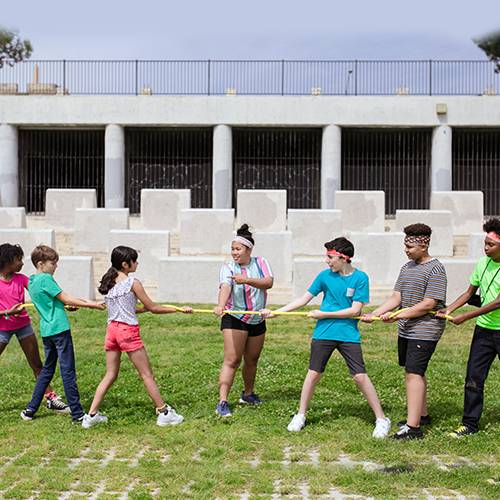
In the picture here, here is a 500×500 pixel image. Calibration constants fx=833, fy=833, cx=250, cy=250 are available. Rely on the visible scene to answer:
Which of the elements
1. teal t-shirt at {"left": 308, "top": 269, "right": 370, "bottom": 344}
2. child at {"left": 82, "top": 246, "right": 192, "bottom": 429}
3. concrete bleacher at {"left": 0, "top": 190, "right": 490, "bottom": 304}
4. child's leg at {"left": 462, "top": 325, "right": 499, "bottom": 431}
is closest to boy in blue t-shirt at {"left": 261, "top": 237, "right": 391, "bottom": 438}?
teal t-shirt at {"left": 308, "top": 269, "right": 370, "bottom": 344}

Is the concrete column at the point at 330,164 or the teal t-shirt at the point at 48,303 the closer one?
the teal t-shirt at the point at 48,303

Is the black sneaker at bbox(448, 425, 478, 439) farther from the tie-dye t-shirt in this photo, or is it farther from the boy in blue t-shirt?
the tie-dye t-shirt

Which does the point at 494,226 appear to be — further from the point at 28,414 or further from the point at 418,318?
the point at 28,414

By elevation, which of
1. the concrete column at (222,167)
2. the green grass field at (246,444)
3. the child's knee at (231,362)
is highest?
the concrete column at (222,167)

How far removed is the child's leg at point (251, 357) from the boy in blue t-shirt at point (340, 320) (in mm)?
669

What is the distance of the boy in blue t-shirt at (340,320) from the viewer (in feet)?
21.6

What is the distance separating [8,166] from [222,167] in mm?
6270

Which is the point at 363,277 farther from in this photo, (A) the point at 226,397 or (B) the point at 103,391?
(B) the point at 103,391

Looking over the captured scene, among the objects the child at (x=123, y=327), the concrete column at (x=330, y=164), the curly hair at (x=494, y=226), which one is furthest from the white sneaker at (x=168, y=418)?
the concrete column at (x=330, y=164)

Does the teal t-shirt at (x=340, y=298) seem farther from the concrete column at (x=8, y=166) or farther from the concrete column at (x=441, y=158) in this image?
the concrete column at (x=8, y=166)

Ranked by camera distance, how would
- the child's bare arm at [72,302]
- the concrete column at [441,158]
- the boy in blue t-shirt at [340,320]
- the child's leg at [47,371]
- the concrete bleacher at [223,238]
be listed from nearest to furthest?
the boy in blue t-shirt at [340,320] < the child's bare arm at [72,302] < the child's leg at [47,371] < the concrete bleacher at [223,238] < the concrete column at [441,158]

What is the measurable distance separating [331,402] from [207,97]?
57.5 ft

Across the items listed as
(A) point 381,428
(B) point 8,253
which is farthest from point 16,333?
A: (A) point 381,428

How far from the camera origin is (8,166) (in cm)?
2438
